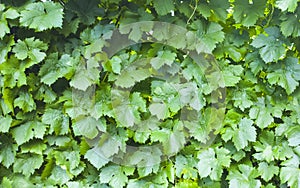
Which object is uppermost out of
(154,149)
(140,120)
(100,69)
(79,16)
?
(79,16)

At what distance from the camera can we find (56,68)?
1.65m

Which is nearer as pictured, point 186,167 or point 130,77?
point 130,77

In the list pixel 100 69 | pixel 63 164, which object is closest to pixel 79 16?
pixel 100 69

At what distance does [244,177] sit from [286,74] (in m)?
0.52

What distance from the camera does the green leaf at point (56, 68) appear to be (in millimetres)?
1615

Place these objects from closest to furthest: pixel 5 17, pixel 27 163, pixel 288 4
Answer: pixel 288 4 < pixel 5 17 < pixel 27 163

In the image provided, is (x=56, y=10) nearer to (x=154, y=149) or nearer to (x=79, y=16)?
(x=79, y=16)

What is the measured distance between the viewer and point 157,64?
63.4 inches

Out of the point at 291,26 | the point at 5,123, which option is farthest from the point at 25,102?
the point at 291,26

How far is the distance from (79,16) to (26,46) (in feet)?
0.92

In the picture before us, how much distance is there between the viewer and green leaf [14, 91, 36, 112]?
165 cm

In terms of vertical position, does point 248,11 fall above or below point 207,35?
above

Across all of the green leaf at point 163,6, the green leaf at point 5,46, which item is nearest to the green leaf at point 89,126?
the green leaf at point 5,46

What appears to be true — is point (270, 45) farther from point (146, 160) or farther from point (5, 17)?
point (5, 17)
